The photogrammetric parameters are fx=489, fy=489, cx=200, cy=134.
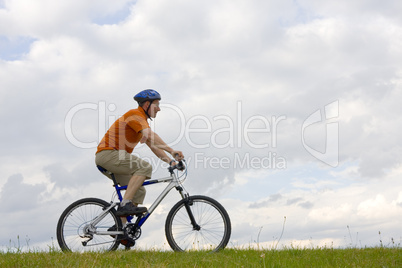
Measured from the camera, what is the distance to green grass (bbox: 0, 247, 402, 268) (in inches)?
309

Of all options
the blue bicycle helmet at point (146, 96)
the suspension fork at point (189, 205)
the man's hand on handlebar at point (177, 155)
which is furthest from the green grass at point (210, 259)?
the blue bicycle helmet at point (146, 96)

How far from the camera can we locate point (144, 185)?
900cm

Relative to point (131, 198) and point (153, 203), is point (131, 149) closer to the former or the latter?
point (131, 198)

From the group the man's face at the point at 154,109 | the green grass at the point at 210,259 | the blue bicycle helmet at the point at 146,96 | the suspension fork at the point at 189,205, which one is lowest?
Answer: the green grass at the point at 210,259

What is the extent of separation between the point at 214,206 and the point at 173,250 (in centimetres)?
111

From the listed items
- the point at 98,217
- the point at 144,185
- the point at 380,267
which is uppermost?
the point at 144,185

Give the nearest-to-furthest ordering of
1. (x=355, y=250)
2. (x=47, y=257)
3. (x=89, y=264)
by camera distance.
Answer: (x=89, y=264) → (x=47, y=257) → (x=355, y=250)

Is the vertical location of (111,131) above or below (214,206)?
above

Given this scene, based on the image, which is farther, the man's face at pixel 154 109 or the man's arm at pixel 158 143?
the man's face at pixel 154 109

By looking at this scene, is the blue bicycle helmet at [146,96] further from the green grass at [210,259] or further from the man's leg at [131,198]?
the green grass at [210,259]

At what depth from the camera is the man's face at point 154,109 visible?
29.8 feet

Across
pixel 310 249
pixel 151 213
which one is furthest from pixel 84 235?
pixel 310 249

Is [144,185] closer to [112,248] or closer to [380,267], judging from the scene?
[112,248]

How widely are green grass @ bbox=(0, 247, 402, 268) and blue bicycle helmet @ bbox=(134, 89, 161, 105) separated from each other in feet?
9.21
